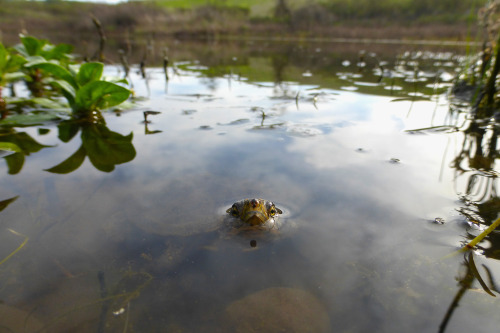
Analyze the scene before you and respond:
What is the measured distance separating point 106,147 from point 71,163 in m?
0.40

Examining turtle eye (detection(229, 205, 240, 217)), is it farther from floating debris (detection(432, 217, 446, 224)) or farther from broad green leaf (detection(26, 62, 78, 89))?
broad green leaf (detection(26, 62, 78, 89))

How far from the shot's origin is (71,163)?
2.46 metres

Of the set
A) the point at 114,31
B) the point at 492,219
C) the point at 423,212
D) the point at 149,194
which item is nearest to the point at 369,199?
the point at 423,212

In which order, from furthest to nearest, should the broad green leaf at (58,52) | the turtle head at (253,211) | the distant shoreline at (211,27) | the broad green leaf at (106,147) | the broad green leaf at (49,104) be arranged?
the distant shoreline at (211,27) → the broad green leaf at (58,52) → the broad green leaf at (49,104) → the broad green leaf at (106,147) → the turtle head at (253,211)

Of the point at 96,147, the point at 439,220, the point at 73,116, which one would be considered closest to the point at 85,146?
the point at 96,147

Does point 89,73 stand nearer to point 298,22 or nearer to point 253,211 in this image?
point 253,211

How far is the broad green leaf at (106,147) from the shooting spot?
2.50m

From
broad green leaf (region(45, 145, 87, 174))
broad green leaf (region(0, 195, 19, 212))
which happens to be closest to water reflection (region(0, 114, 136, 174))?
broad green leaf (region(45, 145, 87, 174))

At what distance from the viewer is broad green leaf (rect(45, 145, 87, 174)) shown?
233cm

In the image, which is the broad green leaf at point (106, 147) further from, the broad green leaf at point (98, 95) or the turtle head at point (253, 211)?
the turtle head at point (253, 211)

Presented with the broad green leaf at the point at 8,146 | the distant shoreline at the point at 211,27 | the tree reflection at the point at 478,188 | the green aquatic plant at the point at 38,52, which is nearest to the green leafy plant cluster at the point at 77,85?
the green aquatic plant at the point at 38,52

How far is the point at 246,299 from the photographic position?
1.26 meters

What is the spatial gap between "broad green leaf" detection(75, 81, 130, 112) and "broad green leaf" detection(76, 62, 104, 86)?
0.18 meters

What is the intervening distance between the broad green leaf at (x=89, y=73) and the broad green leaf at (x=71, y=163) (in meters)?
1.17
